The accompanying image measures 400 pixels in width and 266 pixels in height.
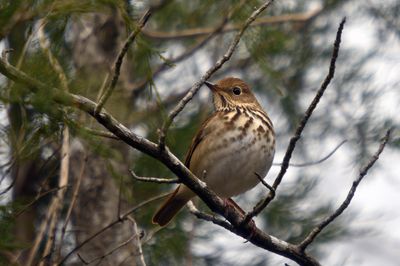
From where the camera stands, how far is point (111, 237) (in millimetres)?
6949

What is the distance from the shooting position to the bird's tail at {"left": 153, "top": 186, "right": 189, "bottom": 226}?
559 centimetres

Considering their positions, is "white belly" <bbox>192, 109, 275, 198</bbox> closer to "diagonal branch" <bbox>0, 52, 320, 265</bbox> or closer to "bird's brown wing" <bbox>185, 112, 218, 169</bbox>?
"bird's brown wing" <bbox>185, 112, 218, 169</bbox>

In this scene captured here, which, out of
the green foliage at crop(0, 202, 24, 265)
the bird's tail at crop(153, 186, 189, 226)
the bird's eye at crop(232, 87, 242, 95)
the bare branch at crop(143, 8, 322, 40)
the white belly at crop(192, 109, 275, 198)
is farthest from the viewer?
the bare branch at crop(143, 8, 322, 40)

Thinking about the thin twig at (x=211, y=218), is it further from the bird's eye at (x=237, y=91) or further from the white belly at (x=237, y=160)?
the bird's eye at (x=237, y=91)

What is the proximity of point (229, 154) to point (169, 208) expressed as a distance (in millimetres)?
655

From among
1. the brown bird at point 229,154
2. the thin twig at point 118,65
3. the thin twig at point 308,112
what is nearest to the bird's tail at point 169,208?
the brown bird at point 229,154

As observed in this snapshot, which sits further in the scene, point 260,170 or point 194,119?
point 194,119

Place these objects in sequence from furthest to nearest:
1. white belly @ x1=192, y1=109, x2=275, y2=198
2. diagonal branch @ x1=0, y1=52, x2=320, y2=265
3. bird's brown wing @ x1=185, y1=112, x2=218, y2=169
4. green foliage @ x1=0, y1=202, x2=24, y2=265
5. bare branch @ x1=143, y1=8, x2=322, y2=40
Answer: bare branch @ x1=143, y1=8, x2=322, y2=40
bird's brown wing @ x1=185, y1=112, x2=218, y2=169
white belly @ x1=192, y1=109, x2=275, y2=198
green foliage @ x1=0, y1=202, x2=24, y2=265
diagonal branch @ x1=0, y1=52, x2=320, y2=265

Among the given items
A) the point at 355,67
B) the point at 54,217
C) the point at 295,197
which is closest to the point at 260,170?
the point at 54,217

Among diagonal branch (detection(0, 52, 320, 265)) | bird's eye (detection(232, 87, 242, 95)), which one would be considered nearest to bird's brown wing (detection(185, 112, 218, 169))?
bird's eye (detection(232, 87, 242, 95))

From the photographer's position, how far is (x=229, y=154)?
523cm

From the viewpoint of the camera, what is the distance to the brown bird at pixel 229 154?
5.21 metres

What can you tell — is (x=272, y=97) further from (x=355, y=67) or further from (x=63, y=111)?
(x=63, y=111)

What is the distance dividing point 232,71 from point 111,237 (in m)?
2.45
